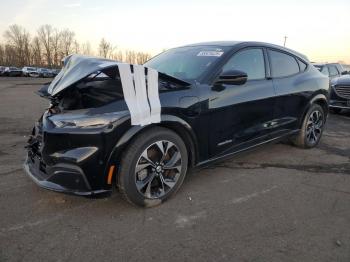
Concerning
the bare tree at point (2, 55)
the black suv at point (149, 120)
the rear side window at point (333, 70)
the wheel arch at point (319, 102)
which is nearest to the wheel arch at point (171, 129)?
the black suv at point (149, 120)

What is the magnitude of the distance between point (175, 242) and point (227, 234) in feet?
1.54

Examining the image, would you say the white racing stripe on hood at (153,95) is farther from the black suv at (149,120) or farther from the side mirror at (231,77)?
the side mirror at (231,77)

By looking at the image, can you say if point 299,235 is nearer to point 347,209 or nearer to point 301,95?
point 347,209

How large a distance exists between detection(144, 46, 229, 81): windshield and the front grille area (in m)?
6.47

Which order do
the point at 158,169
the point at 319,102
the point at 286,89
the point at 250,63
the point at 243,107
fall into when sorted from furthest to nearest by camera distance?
the point at 319,102, the point at 286,89, the point at 250,63, the point at 243,107, the point at 158,169

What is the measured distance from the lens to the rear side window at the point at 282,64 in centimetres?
480

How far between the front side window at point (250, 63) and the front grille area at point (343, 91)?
5907mm

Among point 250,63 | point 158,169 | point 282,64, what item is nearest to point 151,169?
point 158,169

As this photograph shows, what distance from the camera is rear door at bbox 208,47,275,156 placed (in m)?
3.84

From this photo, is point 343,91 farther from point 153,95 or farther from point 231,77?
Result: point 153,95

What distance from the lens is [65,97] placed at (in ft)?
11.1

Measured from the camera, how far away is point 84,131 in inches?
119

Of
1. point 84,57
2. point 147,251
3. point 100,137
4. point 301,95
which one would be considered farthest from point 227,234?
point 301,95

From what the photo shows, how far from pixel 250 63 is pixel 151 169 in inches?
79.8
